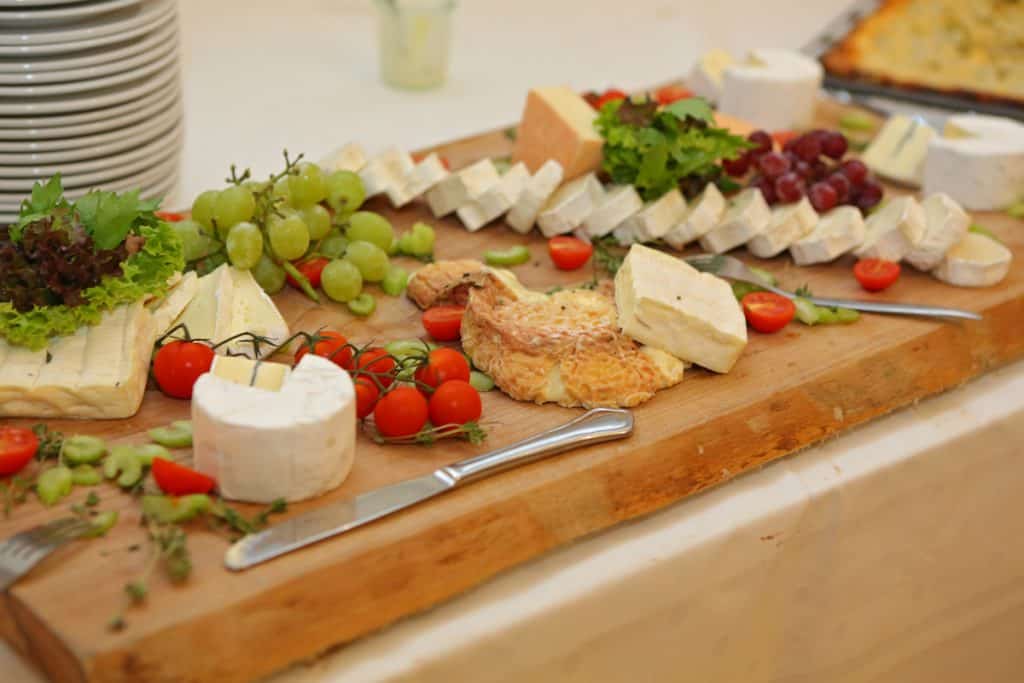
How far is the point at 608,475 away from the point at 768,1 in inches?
124

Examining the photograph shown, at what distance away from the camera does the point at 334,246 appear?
231 centimetres

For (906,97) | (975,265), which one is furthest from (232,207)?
(906,97)

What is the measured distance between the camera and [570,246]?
239cm

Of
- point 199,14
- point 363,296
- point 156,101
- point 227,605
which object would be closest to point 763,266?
point 363,296

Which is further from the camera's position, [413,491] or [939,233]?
[939,233]

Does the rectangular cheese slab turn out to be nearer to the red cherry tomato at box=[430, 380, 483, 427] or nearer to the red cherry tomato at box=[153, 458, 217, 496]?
the red cherry tomato at box=[430, 380, 483, 427]

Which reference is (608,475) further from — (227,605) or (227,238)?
(227,238)

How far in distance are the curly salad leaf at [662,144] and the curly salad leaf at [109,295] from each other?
95 cm

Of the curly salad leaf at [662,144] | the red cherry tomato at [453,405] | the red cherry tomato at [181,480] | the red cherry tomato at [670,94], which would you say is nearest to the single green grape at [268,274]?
the red cherry tomato at [453,405]

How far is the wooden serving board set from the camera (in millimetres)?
1420

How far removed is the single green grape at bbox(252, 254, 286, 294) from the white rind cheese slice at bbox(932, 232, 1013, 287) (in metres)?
1.26

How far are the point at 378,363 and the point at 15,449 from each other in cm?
53

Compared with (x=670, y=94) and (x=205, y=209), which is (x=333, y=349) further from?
(x=670, y=94)

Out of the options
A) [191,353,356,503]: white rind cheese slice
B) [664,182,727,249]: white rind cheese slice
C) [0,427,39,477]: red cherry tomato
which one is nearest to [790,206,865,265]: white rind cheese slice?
[664,182,727,249]: white rind cheese slice
